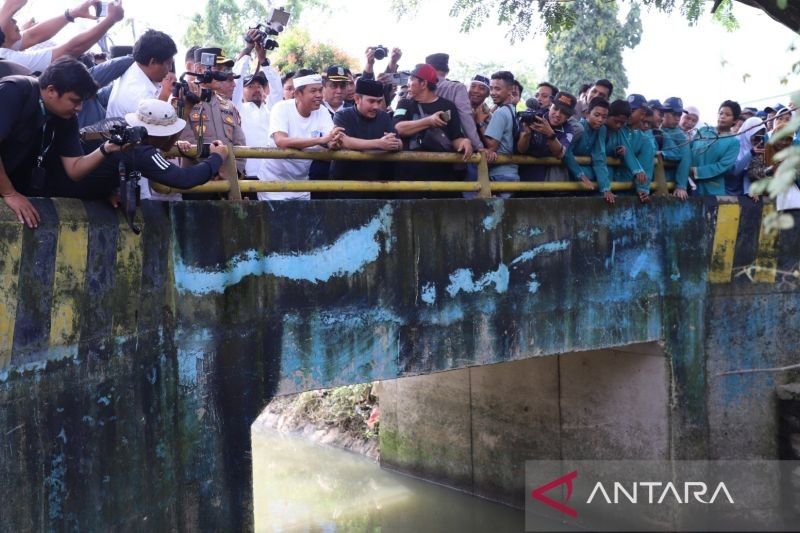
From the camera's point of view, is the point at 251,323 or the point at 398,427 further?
the point at 398,427

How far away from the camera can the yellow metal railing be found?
5527 millimetres

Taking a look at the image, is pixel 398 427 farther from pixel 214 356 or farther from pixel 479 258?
pixel 214 356

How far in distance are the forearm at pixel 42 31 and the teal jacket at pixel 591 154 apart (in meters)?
4.21

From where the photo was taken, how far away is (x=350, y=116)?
6.57 metres

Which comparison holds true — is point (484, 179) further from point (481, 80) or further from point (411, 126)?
point (481, 80)

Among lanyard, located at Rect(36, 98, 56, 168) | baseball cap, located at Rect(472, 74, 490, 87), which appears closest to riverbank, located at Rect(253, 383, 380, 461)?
baseball cap, located at Rect(472, 74, 490, 87)

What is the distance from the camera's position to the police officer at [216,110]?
5680 mm

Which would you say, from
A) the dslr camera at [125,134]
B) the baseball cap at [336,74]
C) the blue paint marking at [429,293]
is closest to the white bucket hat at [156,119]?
the dslr camera at [125,134]

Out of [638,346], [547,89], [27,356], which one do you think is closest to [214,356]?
[27,356]

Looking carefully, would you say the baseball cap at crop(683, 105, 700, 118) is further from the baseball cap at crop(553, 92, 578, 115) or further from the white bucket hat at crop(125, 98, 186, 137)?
the white bucket hat at crop(125, 98, 186, 137)

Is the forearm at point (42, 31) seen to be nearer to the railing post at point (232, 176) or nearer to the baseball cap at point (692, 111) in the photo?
the railing post at point (232, 176)

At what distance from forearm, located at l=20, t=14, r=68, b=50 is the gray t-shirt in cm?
333

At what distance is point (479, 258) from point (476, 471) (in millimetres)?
4134

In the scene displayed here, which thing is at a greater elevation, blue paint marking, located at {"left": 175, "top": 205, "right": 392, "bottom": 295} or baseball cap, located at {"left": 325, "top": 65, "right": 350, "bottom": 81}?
baseball cap, located at {"left": 325, "top": 65, "right": 350, "bottom": 81}
